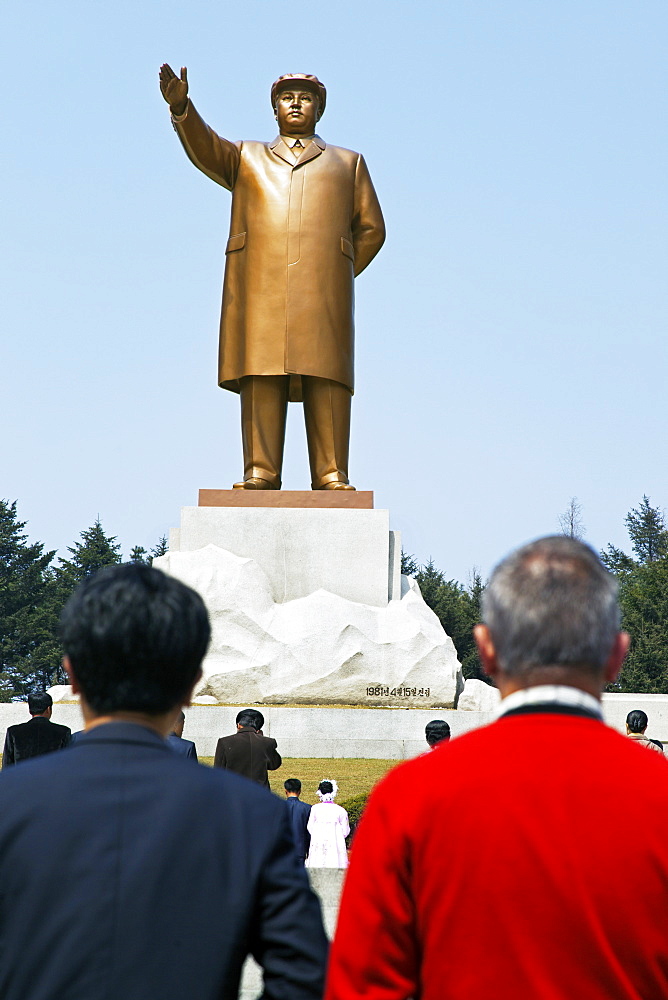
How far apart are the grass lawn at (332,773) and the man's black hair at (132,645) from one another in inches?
246

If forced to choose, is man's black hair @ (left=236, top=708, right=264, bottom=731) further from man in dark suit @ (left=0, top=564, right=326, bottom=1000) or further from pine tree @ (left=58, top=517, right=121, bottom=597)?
pine tree @ (left=58, top=517, right=121, bottom=597)

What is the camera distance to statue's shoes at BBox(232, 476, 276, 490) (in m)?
11.7

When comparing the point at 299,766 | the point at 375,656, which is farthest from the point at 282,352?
the point at 299,766

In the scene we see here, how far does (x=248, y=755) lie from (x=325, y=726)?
4.15m

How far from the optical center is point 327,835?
19.2 ft

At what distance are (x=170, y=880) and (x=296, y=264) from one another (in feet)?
34.9

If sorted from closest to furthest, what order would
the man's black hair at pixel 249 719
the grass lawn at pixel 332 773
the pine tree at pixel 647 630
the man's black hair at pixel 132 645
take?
the man's black hair at pixel 132 645
the man's black hair at pixel 249 719
the grass lawn at pixel 332 773
the pine tree at pixel 647 630

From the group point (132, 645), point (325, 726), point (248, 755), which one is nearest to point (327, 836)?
point (248, 755)

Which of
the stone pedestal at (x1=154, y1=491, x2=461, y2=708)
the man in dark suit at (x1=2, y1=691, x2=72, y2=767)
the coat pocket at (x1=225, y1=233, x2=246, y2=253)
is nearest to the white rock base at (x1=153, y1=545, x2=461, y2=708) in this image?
the stone pedestal at (x1=154, y1=491, x2=461, y2=708)

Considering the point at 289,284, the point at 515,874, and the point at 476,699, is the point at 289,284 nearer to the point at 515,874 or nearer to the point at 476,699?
the point at 476,699

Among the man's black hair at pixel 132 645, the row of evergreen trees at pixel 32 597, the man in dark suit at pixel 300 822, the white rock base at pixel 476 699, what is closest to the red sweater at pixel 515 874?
the man's black hair at pixel 132 645

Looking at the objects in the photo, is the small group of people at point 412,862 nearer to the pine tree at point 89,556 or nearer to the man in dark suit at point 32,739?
the man in dark suit at point 32,739

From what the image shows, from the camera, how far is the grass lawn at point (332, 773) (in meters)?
8.19

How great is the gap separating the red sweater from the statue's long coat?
1028cm
